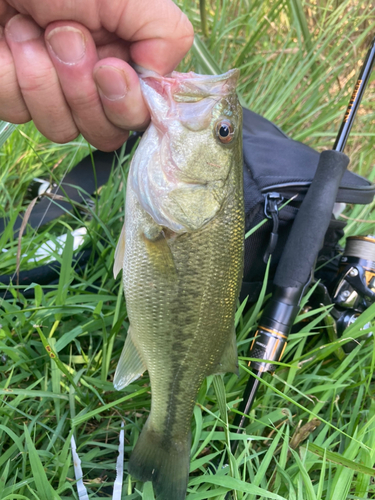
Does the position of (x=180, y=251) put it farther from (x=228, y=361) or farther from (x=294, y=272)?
(x=294, y=272)

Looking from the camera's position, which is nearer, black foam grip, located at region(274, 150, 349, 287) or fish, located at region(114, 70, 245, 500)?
fish, located at region(114, 70, 245, 500)

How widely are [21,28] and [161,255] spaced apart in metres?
0.95

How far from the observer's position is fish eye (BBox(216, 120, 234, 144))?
1.43m

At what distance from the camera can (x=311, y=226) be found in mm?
1892

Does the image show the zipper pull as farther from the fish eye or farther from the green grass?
the fish eye

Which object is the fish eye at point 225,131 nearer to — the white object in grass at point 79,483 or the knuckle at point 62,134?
the knuckle at point 62,134

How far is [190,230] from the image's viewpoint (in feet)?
4.74

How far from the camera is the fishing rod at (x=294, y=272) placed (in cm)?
173

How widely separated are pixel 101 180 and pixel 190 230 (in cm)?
177

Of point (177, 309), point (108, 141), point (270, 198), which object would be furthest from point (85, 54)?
point (270, 198)

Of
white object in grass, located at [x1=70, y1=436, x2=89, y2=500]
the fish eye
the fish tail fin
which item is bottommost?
white object in grass, located at [x1=70, y1=436, x2=89, y2=500]

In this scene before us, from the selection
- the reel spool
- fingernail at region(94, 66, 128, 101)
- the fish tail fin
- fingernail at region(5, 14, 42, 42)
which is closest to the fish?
the fish tail fin

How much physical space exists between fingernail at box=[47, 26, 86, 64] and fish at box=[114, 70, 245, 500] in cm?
24

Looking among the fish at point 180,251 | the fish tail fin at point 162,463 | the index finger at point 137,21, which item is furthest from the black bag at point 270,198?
the fish tail fin at point 162,463
